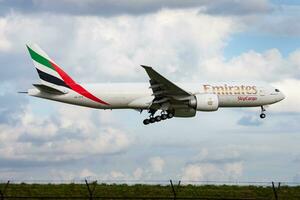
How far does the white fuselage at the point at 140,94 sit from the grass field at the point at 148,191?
1752 centimetres

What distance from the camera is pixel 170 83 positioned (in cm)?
6012

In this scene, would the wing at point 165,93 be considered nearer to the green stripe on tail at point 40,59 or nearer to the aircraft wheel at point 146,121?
the aircraft wheel at point 146,121

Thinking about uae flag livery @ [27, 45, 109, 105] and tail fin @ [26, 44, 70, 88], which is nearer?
uae flag livery @ [27, 45, 109, 105]

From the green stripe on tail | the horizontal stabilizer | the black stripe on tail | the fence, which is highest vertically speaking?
the green stripe on tail

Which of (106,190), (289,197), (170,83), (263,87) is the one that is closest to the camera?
(289,197)

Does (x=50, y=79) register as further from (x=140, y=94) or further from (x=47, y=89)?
(x=140, y=94)

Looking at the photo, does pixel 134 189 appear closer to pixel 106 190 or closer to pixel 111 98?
pixel 106 190

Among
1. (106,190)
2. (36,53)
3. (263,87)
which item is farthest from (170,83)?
(106,190)

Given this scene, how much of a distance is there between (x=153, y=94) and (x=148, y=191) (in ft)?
68.6

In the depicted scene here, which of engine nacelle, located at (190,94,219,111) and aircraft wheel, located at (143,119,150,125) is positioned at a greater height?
engine nacelle, located at (190,94,219,111)

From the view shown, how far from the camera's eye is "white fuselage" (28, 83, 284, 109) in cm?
6222

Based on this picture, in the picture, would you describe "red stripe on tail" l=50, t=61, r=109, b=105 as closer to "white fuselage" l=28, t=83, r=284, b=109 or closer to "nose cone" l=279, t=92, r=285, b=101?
"white fuselage" l=28, t=83, r=284, b=109

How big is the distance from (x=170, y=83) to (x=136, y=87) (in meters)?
4.30

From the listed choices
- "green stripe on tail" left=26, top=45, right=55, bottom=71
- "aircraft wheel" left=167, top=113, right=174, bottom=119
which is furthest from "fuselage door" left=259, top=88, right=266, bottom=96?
"green stripe on tail" left=26, top=45, right=55, bottom=71
